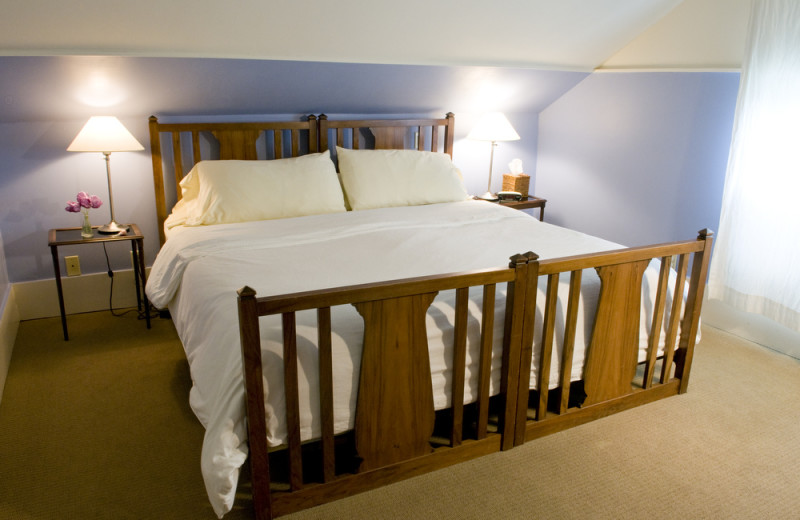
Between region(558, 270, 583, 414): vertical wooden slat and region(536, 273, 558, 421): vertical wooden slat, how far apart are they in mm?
54

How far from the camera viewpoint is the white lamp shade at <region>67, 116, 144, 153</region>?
2.86 m

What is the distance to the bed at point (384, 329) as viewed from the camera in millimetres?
1651

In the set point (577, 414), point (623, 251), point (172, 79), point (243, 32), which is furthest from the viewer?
point (172, 79)

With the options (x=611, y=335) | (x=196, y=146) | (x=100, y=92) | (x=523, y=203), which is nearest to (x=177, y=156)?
(x=196, y=146)

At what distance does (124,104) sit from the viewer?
3080 mm

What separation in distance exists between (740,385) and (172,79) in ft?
9.99

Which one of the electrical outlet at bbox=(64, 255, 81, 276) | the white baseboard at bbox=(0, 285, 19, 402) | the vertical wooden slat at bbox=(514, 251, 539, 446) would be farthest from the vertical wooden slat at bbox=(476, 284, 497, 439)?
the electrical outlet at bbox=(64, 255, 81, 276)

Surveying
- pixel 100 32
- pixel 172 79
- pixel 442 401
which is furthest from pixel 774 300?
pixel 100 32

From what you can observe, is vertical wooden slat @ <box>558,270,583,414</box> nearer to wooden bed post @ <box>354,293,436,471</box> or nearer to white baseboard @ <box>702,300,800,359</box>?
wooden bed post @ <box>354,293,436,471</box>

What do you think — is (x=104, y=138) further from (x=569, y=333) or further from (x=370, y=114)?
(x=569, y=333)

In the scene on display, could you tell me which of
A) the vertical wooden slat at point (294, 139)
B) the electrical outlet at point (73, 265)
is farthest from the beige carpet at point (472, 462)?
the vertical wooden slat at point (294, 139)

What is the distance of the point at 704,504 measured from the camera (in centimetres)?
184

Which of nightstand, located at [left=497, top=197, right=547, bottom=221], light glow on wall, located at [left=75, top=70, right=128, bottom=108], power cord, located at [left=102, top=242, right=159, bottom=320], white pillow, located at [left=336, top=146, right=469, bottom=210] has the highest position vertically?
light glow on wall, located at [left=75, top=70, right=128, bottom=108]

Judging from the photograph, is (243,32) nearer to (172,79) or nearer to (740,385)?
(172,79)
